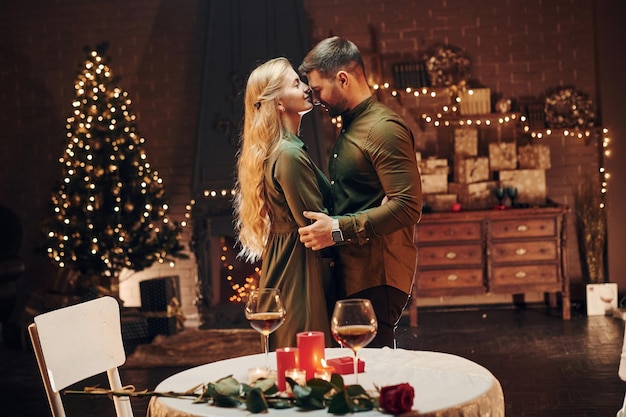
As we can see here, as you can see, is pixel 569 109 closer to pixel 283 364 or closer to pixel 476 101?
pixel 476 101

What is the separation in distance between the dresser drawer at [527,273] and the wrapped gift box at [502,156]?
3.21ft

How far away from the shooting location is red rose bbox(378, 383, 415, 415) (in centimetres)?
192

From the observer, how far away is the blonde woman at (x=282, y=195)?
2988 mm

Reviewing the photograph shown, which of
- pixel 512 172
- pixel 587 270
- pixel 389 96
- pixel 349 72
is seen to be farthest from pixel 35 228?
pixel 349 72

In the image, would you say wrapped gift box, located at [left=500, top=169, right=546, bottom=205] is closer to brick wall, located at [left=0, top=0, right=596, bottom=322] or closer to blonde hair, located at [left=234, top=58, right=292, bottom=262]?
brick wall, located at [left=0, top=0, right=596, bottom=322]

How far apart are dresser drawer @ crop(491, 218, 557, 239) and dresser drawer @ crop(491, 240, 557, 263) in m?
0.07

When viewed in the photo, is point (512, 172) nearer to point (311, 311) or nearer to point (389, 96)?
point (389, 96)

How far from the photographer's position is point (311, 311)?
9.71ft

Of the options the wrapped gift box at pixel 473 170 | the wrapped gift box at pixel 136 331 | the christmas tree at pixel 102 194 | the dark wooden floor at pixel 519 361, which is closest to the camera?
the dark wooden floor at pixel 519 361

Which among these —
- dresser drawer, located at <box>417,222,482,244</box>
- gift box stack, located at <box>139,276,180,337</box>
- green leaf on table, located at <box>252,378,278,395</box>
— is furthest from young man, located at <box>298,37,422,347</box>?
gift box stack, located at <box>139,276,180,337</box>

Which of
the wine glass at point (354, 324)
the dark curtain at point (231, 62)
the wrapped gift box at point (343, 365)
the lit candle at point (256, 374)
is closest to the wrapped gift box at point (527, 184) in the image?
the dark curtain at point (231, 62)

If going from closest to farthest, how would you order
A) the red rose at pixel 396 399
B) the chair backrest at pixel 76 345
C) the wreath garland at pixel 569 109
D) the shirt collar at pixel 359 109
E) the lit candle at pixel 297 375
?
1. the red rose at pixel 396 399
2. the lit candle at pixel 297 375
3. the chair backrest at pixel 76 345
4. the shirt collar at pixel 359 109
5. the wreath garland at pixel 569 109

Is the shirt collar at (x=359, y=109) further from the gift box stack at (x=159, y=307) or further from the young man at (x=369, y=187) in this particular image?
the gift box stack at (x=159, y=307)

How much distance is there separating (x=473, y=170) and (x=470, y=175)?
54 mm
